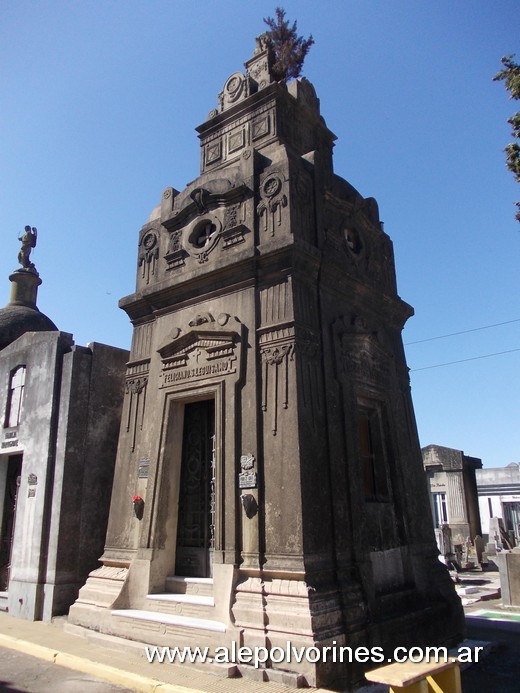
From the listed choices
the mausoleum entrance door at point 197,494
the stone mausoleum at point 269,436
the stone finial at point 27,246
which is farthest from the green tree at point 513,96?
the stone finial at point 27,246

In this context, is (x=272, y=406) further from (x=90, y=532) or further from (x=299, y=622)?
(x=90, y=532)

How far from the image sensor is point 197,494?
29.5 feet

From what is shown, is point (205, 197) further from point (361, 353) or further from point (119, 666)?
point (119, 666)

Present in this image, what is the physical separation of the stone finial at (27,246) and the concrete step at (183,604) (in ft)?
46.9

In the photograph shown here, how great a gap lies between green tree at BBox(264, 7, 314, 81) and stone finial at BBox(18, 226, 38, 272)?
10886 mm

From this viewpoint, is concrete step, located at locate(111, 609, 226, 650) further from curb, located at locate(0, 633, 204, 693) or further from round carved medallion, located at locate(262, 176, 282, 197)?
round carved medallion, located at locate(262, 176, 282, 197)

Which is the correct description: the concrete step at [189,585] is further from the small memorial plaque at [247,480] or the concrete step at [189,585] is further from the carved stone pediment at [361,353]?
the carved stone pediment at [361,353]

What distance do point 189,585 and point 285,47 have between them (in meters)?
11.4

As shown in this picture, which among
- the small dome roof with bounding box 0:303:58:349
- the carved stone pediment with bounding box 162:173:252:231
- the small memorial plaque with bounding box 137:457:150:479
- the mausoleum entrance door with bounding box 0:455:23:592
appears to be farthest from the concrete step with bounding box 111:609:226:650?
the small dome roof with bounding box 0:303:58:349

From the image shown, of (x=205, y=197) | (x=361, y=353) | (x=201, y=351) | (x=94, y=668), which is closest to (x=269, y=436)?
(x=201, y=351)

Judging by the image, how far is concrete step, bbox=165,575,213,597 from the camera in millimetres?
7945

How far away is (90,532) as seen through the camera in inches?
409

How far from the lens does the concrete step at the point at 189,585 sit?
313 inches

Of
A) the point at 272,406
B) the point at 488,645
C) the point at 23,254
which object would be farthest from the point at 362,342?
the point at 23,254
